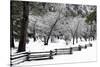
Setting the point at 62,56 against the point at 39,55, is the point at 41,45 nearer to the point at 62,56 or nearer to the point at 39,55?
the point at 39,55

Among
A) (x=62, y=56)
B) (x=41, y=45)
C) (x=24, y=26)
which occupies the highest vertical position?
(x=24, y=26)

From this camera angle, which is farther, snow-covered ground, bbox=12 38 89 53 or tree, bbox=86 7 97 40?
tree, bbox=86 7 97 40

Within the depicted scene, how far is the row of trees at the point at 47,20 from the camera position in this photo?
7.07 ft

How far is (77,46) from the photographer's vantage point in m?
2.42

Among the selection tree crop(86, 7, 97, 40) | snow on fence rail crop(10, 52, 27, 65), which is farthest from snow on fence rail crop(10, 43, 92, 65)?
tree crop(86, 7, 97, 40)

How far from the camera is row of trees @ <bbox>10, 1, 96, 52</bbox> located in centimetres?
215

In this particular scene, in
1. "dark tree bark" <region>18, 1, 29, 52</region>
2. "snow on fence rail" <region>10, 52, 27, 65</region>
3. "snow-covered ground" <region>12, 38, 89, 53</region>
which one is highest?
"dark tree bark" <region>18, 1, 29, 52</region>

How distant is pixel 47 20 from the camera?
2275 millimetres

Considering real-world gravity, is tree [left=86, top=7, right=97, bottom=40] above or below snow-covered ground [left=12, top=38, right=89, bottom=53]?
above

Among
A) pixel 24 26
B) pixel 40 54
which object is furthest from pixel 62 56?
pixel 24 26

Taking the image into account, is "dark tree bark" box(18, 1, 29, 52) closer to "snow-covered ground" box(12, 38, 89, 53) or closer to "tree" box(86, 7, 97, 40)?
"snow-covered ground" box(12, 38, 89, 53)

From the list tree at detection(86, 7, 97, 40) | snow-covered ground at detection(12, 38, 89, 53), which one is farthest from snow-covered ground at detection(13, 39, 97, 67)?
tree at detection(86, 7, 97, 40)

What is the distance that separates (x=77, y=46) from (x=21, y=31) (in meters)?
0.83
